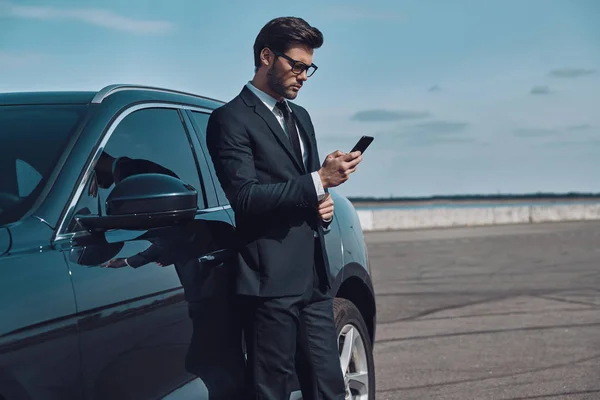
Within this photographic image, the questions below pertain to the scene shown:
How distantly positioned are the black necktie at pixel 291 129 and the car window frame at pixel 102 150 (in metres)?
0.47

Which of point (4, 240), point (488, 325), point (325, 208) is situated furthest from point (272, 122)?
point (488, 325)

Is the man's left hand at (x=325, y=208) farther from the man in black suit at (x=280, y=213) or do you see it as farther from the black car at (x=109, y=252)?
the black car at (x=109, y=252)

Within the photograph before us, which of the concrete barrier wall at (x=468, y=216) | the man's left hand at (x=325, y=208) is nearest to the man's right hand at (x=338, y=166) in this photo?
the man's left hand at (x=325, y=208)

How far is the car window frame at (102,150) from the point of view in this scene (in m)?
3.25

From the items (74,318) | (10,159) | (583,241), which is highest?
(10,159)

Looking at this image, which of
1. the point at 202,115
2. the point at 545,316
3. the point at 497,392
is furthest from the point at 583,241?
the point at 202,115

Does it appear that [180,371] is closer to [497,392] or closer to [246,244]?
[246,244]

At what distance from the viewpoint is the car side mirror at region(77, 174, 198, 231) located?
3.22m

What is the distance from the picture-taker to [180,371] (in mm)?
3580

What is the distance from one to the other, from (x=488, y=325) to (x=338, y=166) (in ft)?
20.9

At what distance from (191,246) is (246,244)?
0.22 metres

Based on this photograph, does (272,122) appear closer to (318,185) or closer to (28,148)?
(318,185)

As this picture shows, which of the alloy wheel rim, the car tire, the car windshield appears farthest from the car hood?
the alloy wheel rim

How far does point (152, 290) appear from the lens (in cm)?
342
